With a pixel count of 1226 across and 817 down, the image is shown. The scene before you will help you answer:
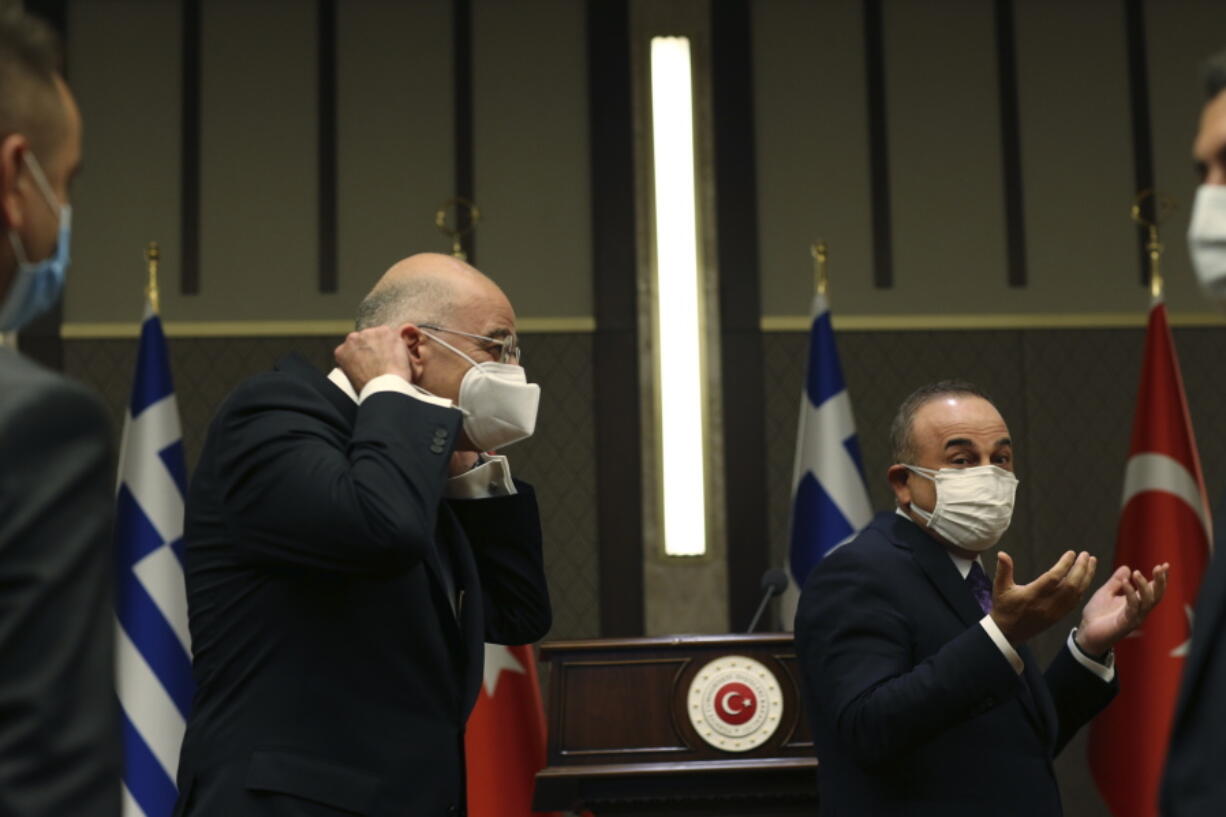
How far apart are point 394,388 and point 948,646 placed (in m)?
0.98

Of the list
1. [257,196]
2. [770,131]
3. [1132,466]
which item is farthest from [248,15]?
[1132,466]

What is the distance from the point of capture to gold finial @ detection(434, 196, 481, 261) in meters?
5.45

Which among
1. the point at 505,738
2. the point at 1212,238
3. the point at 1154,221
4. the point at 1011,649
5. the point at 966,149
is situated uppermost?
the point at 966,149

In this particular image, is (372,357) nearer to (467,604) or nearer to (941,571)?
(467,604)

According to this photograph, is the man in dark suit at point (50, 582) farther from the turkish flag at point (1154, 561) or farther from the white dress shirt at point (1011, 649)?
the turkish flag at point (1154, 561)

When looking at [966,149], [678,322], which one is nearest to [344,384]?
[678,322]

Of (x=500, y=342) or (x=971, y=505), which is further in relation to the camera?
(x=971, y=505)

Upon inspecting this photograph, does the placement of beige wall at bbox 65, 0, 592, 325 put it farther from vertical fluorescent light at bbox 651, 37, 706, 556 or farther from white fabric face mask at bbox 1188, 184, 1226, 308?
white fabric face mask at bbox 1188, 184, 1226, 308

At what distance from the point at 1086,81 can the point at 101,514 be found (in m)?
5.85

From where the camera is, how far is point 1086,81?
620cm

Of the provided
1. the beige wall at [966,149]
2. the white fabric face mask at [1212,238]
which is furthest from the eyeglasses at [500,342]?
the beige wall at [966,149]

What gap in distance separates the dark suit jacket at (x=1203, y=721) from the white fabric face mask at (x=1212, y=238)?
29cm

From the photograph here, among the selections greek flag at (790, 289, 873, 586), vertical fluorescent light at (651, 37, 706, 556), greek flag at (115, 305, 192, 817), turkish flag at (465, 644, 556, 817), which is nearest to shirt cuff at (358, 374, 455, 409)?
turkish flag at (465, 644, 556, 817)

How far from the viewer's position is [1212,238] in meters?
1.42
